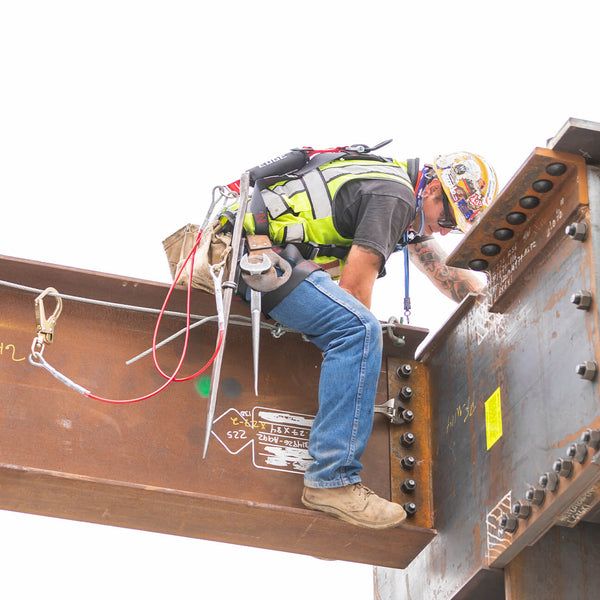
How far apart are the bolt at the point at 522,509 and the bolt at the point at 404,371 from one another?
5.13 ft

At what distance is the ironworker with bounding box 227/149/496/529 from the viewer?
577 cm

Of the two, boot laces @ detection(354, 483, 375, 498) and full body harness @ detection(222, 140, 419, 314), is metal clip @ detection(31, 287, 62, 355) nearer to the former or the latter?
full body harness @ detection(222, 140, 419, 314)

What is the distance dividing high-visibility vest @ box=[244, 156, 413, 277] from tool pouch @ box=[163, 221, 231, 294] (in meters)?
0.19

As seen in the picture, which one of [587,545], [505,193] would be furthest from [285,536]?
[505,193]

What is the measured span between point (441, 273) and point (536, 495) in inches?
95.7

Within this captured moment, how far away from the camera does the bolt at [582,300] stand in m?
4.99

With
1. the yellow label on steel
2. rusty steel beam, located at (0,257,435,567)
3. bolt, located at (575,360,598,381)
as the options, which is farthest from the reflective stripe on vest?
bolt, located at (575,360,598,381)

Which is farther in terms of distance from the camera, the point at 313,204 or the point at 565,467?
the point at 313,204

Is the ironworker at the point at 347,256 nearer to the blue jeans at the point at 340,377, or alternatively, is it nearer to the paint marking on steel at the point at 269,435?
the blue jeans at the point at 340,377

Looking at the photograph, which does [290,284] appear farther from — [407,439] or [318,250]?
[407,439]

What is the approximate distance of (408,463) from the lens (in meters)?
6.38

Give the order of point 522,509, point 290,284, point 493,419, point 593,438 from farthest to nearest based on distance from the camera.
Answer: point 290,284 → point 493,419 → point 522,509 → point 593,438

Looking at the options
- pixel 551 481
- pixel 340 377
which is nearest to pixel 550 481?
pixel 551 481

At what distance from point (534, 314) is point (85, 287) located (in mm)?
2501
